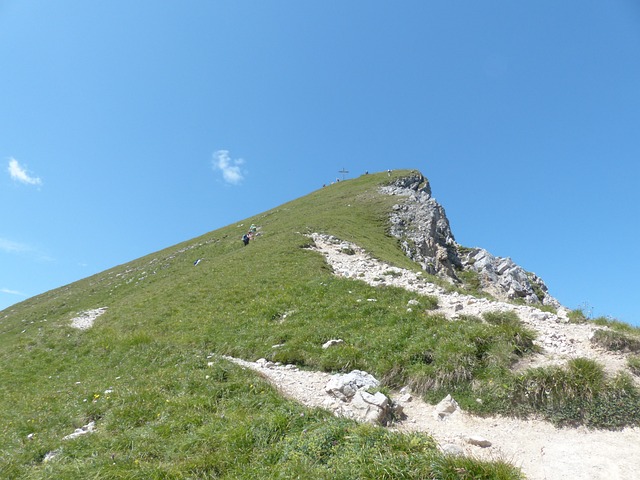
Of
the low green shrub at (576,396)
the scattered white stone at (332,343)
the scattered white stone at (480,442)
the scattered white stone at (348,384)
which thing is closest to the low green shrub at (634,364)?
the low green shrub at (576,396)

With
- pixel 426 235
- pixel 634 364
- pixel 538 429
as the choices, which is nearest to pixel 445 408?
pixel 538 429

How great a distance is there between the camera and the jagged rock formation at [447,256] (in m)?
40.8

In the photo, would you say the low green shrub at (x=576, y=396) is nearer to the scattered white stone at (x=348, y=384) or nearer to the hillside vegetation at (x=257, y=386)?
the hillside vegetation at (x=257, y=386)

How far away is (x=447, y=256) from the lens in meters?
45.9

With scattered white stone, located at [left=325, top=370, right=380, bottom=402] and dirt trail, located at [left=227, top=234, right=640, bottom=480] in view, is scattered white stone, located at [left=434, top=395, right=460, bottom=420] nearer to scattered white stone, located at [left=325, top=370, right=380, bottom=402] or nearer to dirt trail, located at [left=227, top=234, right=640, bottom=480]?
dirt trail, located at [left=227, top=234, right=640, bottom=480]

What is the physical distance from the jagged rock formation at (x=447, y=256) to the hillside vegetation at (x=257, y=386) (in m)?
23.9

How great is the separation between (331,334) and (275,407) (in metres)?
5.59

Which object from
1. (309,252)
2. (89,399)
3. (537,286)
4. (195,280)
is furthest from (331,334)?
(537,286)

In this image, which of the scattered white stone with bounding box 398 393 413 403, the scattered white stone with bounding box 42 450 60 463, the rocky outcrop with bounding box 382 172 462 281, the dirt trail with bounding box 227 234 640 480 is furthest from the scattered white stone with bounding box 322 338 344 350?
the rocky outcrop with bounding box 382 172 462 281

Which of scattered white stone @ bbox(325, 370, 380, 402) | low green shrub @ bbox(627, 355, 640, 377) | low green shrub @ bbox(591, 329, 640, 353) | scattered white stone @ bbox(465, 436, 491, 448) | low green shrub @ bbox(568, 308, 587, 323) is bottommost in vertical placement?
scattered white stone @ bbox(465, 436, 491, 448)

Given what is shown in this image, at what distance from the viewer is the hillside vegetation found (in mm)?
7031

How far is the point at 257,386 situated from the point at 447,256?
40.2m

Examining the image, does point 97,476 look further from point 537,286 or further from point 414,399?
point 537,286

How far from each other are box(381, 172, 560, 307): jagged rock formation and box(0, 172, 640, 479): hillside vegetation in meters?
23.9
